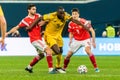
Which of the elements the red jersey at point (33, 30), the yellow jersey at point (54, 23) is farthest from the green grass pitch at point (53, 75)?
the yellow jersey at point (54, 23)

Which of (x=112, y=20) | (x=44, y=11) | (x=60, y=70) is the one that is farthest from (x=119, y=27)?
(x=60, y=70)

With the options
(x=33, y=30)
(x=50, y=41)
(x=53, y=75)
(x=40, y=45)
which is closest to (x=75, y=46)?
(x=50, y=41)

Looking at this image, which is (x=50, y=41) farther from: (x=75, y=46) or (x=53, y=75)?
(x=53, y=75)

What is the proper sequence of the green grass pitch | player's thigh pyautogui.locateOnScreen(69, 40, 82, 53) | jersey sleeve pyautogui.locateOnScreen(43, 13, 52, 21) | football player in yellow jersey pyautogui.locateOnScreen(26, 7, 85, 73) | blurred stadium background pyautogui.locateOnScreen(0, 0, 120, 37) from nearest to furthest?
the green grass pitch, jersey sleeve pyautogui.locateOnScreen(43, 13, 52, 21), football player in yellow jersey pyautogui.locateOnScreen(26, 7, 85, 73), player's thigh pyautogui.locateOnScreen(69, 40, 82, 53), blurred stadium background pyautogui.locateOnScreen(0, 0, 120, 37)

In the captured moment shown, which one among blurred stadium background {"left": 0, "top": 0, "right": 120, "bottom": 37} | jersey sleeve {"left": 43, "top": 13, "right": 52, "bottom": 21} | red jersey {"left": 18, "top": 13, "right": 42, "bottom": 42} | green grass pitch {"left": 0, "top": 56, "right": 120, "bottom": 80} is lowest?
blurred stadium background {"left": 0, "top": 0, "right": 120, "bottom": 37}

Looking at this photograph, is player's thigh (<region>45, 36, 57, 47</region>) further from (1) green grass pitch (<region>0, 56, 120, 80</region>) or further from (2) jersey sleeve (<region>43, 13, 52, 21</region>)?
(1) green grass pitch (<region>0, 56, 120, 80</region>)

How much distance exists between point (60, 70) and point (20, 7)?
3168cm

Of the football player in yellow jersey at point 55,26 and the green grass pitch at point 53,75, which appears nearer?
the green grass pitch at point 53,75

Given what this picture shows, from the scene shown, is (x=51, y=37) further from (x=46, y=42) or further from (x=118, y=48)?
(x=118, y=48)

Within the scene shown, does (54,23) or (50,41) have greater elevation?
(54,23)

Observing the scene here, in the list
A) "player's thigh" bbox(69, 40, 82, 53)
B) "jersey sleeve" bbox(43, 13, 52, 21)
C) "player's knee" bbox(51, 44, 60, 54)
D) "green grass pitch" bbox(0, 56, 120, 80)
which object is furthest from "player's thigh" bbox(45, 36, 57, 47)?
"player's thigh" bbox(69, 40, 82, 53)

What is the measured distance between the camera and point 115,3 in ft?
164

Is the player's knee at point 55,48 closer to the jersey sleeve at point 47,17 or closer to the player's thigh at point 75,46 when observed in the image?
the jersey sleeve at point 47,17

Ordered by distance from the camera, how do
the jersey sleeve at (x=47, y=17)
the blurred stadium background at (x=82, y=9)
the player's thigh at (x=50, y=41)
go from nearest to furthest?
A: the jersey sleeve at (x=47, y=17), the player's thigh at (x=50, y=41), the blurred stadium background at (x=82, y=9)
